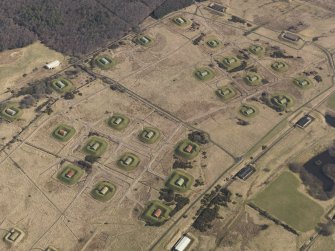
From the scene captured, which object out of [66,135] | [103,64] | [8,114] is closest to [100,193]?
[66,135]

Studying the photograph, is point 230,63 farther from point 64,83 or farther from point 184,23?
point 64,83

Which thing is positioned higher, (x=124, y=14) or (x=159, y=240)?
(x=124, y=14)

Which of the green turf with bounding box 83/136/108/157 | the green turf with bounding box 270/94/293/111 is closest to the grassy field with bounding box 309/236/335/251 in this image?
the green turf with bounding box 270/94/293/111

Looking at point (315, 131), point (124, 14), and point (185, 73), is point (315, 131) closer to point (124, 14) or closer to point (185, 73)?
point (185, 73)

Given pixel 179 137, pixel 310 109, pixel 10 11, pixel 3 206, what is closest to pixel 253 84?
pixel 310 109

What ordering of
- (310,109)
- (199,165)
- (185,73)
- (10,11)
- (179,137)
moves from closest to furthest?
1. (199,165)
2. (179,137)
3. (310,109)
4. (185,73)
5. (10,11)
